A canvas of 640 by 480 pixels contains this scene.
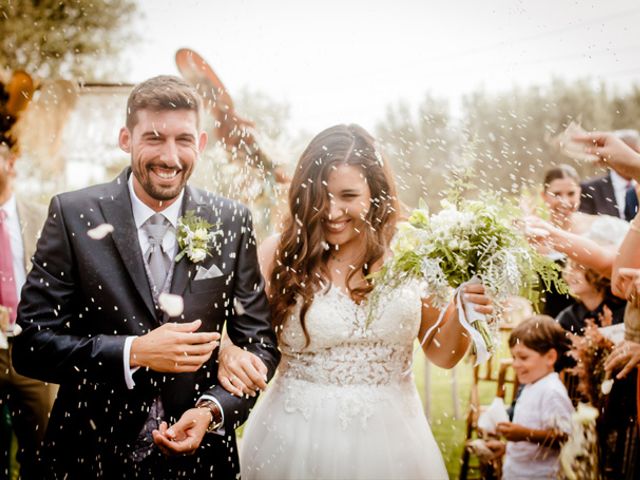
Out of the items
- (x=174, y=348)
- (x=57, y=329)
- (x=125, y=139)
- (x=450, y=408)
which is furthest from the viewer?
(x=450, y=408)

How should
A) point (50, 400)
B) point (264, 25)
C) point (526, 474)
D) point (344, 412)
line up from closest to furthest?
point (344, 412), point (526, 474), point (50, 400), point (264, 25)

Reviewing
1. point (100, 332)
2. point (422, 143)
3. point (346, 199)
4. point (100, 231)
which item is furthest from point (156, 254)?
point (422, 143)

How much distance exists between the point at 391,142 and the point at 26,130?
17.5 meters

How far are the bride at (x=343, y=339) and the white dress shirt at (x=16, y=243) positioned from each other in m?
2.00

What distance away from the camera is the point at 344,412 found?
121 inches

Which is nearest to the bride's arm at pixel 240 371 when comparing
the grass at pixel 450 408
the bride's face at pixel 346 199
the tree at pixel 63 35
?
the bride's face at pixel 346 199

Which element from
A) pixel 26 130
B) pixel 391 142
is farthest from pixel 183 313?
pixel 391 142

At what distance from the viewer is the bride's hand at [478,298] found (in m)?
2.69

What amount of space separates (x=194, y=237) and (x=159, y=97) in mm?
593

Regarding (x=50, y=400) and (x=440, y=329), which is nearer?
(x=440, y=329)

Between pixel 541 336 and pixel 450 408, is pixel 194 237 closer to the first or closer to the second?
pixel 541 336

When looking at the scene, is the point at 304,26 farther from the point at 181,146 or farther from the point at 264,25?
the point at 181,146

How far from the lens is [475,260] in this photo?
2723 millimetres

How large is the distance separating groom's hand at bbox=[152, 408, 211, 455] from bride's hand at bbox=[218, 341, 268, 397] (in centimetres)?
16
